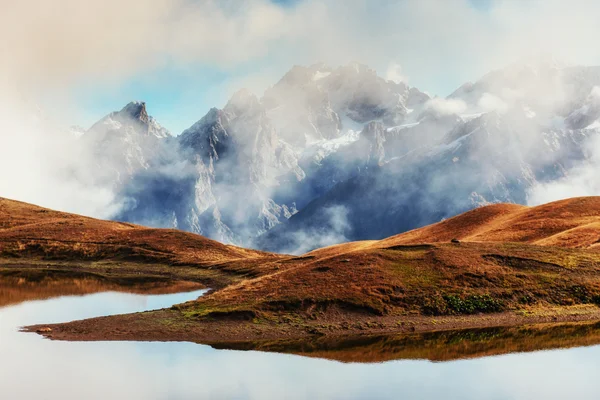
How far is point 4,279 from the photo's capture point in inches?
4218

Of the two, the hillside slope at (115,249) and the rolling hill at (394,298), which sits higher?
the hillside slope at (115,249)

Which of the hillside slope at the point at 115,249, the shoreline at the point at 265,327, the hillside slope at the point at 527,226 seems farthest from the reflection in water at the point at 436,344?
the hillside slope at the point at 115,249

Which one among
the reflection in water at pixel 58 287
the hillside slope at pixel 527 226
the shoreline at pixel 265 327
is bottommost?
the shoreline at pixel 265 327

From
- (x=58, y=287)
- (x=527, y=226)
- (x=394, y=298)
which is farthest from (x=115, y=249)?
(x=527, y=226)

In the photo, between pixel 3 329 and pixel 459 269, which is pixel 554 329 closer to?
pixel 459 269

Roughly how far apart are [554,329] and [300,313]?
96.6ft

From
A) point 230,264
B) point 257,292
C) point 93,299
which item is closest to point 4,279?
point 93,299

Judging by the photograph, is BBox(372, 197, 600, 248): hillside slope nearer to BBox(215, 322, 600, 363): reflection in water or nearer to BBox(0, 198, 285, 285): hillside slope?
BBox(0, 198, 285, 285): hillside slope

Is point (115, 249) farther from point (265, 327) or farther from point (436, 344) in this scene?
point (436, 344)

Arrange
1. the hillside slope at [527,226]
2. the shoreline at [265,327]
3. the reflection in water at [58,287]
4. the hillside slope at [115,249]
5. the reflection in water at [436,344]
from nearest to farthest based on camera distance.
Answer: the reflection in water at [436,344]
the shoreline at [265,327]
the reflection in water at [58,287]
the hillside slope at [527,226]
the hillside slope at [115,249]

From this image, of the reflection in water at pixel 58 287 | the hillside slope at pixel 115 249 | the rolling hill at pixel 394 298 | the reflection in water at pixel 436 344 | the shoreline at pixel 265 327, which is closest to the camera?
the reflection in water at pixel 436 344

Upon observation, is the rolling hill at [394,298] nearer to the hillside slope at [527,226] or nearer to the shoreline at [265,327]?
the shoreline at [265,327]

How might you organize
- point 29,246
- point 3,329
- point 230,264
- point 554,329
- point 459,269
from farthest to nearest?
point 29,246 < point 230,264 < point 459,269 < point 554,329 < point 3,329

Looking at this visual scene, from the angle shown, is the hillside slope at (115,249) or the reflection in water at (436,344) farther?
the hillside slope at (115,249)
